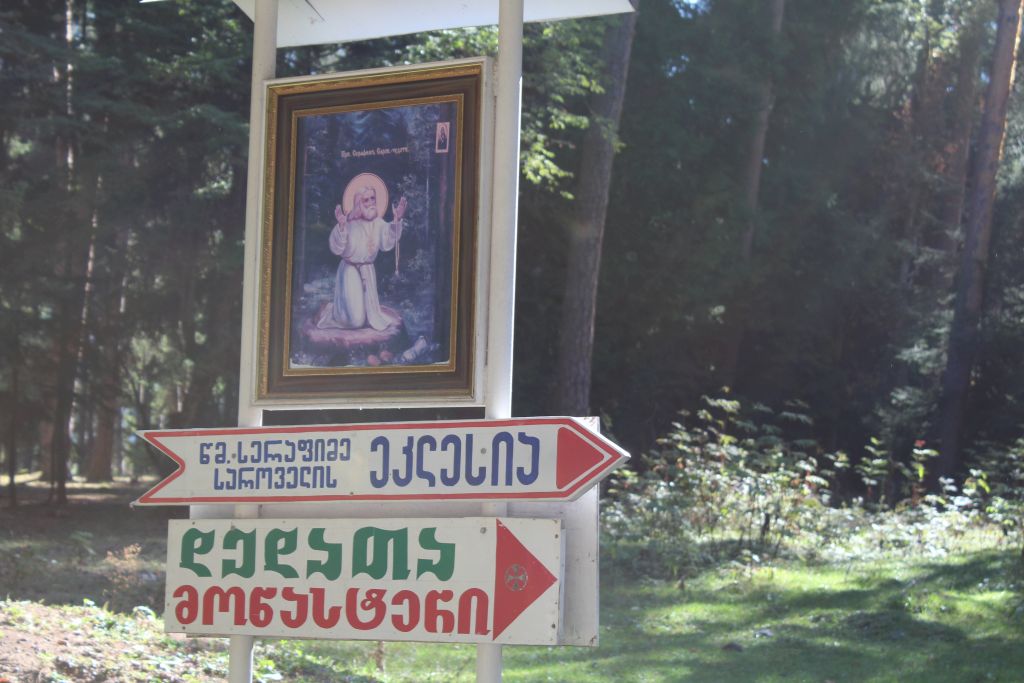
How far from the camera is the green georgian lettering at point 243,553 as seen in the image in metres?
4.76

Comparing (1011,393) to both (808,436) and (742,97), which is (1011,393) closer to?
(808,436)

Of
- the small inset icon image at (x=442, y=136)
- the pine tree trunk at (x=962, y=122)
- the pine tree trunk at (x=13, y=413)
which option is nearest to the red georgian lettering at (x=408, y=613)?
the small inset icon image at (x=442, y=136)

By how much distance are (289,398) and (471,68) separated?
156 cm

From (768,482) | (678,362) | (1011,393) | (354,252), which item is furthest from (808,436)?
(354,252)

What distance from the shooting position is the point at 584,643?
4320 mm

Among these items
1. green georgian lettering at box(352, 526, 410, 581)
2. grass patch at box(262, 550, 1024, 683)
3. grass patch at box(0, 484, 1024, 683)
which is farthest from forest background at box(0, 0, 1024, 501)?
green georgian lettering at box(352, 526, 410, 581)

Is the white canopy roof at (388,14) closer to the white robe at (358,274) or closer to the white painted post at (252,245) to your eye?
the white painted post at (252,245)

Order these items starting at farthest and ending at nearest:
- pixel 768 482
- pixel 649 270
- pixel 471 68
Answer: pixel 649 270 → pixel 768 482 → pixel 471 68

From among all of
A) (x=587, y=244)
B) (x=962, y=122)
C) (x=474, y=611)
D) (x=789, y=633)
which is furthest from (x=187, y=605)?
(x=962, y=122)

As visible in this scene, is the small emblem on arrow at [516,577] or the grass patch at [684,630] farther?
the grass patch at [684,630]

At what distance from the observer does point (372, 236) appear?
190 inches

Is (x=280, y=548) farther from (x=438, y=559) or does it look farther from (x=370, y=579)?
(x=438, y=559)

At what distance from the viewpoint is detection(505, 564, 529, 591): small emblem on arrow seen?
14.2ft

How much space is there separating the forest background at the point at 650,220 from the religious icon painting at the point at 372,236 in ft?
33.7
